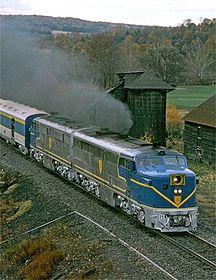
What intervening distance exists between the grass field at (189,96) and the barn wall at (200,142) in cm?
2160

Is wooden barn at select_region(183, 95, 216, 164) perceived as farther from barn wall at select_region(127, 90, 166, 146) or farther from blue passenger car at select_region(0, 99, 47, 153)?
blue passenger car at select_region(0, 99, 47, 153)

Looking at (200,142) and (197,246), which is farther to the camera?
(200,142)

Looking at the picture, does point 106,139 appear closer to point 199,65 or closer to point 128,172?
point 128,172

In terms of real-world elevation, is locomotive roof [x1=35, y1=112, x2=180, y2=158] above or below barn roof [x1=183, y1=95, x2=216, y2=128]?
above

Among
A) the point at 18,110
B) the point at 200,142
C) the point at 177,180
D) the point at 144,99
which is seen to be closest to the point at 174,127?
the point at 144,99

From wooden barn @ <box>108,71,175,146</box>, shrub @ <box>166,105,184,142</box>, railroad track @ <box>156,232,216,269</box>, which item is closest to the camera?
railroad track @ <box>156,232,216,269</box>

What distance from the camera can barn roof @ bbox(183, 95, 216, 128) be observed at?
125 feet

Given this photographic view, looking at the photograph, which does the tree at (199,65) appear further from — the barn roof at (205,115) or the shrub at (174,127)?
the barn roof at (205,115)

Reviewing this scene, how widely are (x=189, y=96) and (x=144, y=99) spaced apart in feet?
114

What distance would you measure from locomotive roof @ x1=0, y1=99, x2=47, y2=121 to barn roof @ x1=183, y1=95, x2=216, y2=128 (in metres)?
11.4

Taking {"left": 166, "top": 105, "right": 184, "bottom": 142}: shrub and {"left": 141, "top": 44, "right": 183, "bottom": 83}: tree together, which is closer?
{"left": 166, "top": 105, "right": 184, "bottom": 142}: shrub

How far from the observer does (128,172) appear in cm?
1955

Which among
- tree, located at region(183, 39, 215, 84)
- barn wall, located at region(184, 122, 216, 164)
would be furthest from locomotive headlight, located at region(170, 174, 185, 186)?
tree, located at region(183, 39, 215, 84)

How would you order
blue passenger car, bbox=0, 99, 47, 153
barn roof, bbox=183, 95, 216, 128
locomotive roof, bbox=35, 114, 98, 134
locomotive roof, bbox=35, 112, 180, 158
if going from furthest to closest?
barn roof, bbox=183, 95, 216, 128 → blue passenger car, bbox=0, 99, 47, 153 → locomotive roof, bbox=35, 114, 98, 134 → locomotive roof, bbox=35, 112, 180, 158
